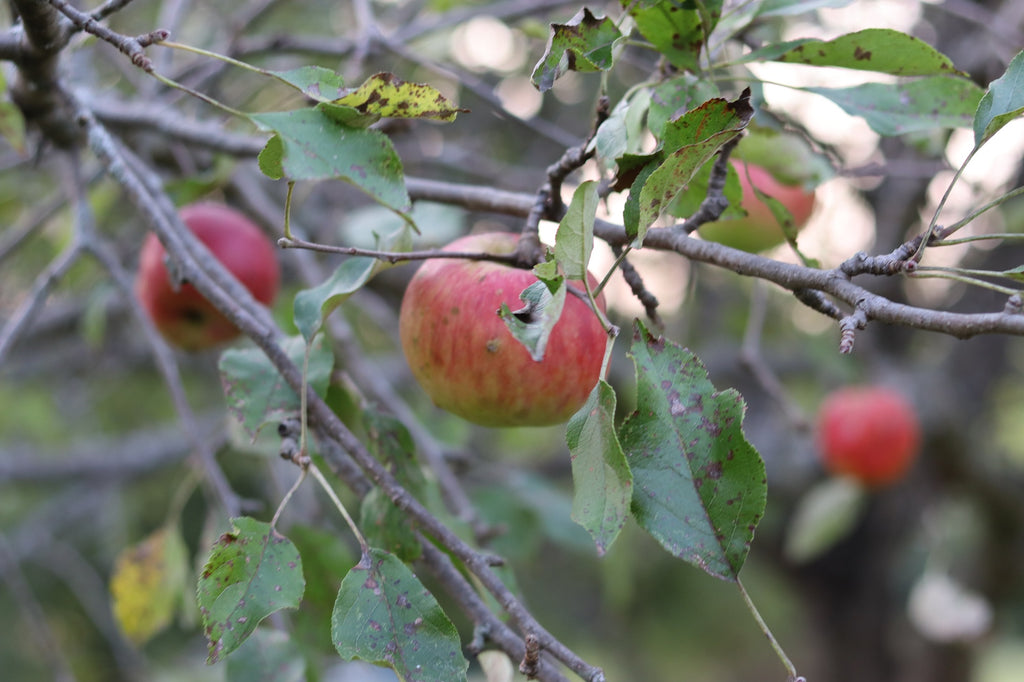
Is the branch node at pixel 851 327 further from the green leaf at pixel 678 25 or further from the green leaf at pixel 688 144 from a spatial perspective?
the green leaf at pixel 678 25

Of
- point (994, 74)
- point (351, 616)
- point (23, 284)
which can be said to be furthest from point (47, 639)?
point (994, 74)

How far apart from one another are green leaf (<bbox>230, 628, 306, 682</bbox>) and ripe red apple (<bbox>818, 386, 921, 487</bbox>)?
1462 mm

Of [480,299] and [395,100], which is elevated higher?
[395,100]

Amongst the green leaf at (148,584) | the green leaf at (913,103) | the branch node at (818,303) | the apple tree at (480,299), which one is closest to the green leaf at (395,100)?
the apple tree at (480,299)

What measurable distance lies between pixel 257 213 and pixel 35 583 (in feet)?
12.2

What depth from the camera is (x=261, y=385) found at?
2.05 feet

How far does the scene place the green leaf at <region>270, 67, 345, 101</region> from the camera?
498 millimetres

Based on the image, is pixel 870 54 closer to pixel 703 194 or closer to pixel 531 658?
pixel 703 194

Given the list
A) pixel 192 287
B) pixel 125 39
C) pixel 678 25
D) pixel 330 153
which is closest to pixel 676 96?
pixel 678 25

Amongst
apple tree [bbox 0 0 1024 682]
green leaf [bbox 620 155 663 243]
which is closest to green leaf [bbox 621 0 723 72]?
apple tree [bbox 0 0 1024 682]

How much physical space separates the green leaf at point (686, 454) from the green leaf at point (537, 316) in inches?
2.7

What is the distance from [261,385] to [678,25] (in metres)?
0.41

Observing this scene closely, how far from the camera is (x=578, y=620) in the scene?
552 centimetres

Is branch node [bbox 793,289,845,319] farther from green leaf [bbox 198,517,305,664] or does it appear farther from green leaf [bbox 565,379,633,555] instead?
green leaf [bbox 198,517,305,664]
